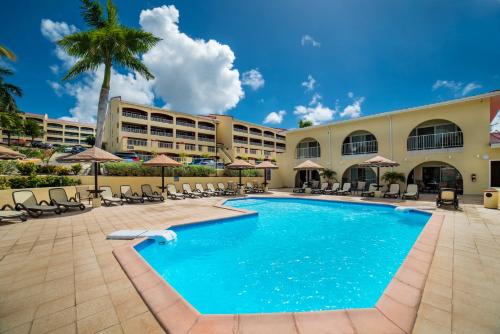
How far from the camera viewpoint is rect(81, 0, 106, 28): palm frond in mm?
13469

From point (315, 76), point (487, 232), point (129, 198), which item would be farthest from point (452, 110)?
point (129, 198)

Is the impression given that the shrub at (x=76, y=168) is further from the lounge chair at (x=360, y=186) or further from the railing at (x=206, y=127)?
the railing at (x=206, y=127)

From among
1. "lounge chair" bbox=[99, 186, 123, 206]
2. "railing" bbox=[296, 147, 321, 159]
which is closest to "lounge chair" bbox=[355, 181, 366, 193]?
"railing" bbox=[296, 147, 321, 159]

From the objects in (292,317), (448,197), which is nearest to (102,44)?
(292,317)

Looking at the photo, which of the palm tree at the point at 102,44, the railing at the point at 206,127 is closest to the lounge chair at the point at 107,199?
the palm tree at the point at 102,44

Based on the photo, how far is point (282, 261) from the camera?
4.96m

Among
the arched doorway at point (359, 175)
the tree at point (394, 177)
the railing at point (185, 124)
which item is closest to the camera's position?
the tree at point (394, 177)

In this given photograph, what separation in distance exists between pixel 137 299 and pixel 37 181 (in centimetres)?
1061

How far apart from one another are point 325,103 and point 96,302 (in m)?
22.8

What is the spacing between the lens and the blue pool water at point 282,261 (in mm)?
3578

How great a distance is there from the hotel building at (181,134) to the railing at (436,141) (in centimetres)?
2416

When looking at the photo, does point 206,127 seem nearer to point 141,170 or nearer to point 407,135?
point 141,170

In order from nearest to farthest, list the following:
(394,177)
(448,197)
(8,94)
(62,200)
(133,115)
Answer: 1. (62,200)
2. (448,197)
3. (394,177)
4. (8,94)
5. (133,115)

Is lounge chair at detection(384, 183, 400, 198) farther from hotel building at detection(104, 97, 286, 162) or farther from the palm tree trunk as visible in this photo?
hotel building at detection(104, 97, 286, 162)
